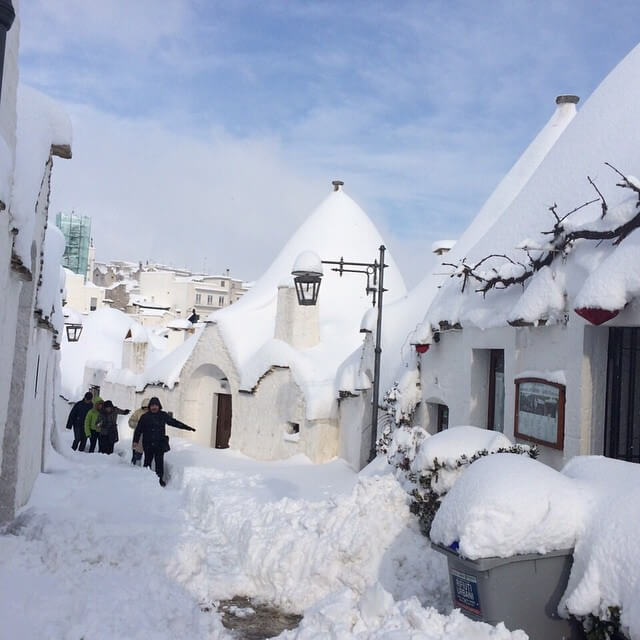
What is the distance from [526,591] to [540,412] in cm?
334

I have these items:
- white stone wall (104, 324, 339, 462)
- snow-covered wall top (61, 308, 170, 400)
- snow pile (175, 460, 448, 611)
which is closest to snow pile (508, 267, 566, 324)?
snow pile (175, 460, 448, 611)

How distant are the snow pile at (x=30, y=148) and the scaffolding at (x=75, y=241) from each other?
186ft

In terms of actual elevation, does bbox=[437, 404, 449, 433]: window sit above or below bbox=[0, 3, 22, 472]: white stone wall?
below

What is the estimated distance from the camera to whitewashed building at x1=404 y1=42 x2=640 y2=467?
242 inches

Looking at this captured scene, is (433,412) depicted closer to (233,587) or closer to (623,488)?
(233,587)

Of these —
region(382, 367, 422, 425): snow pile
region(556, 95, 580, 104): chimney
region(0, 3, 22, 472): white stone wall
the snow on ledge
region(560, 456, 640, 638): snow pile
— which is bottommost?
region(560, 456, 640, 638): snow pile

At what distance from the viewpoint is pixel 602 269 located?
5781 millimetres

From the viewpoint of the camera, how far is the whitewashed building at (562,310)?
242 inches

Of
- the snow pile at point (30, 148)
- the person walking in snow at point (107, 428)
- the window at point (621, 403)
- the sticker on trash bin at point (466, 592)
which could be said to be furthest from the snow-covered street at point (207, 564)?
the person walking in snow at point (107, 428)

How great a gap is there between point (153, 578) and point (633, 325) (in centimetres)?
452

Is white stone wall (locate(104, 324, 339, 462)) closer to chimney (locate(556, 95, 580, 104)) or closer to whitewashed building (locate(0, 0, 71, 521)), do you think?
whitewashed building (locate(0, 0, 71, 521))

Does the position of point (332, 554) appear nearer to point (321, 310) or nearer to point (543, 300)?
point (543, 300)

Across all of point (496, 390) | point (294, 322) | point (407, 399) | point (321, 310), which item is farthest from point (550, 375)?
point (321, 310)

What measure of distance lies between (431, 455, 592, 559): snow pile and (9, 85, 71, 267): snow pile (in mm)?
3719
